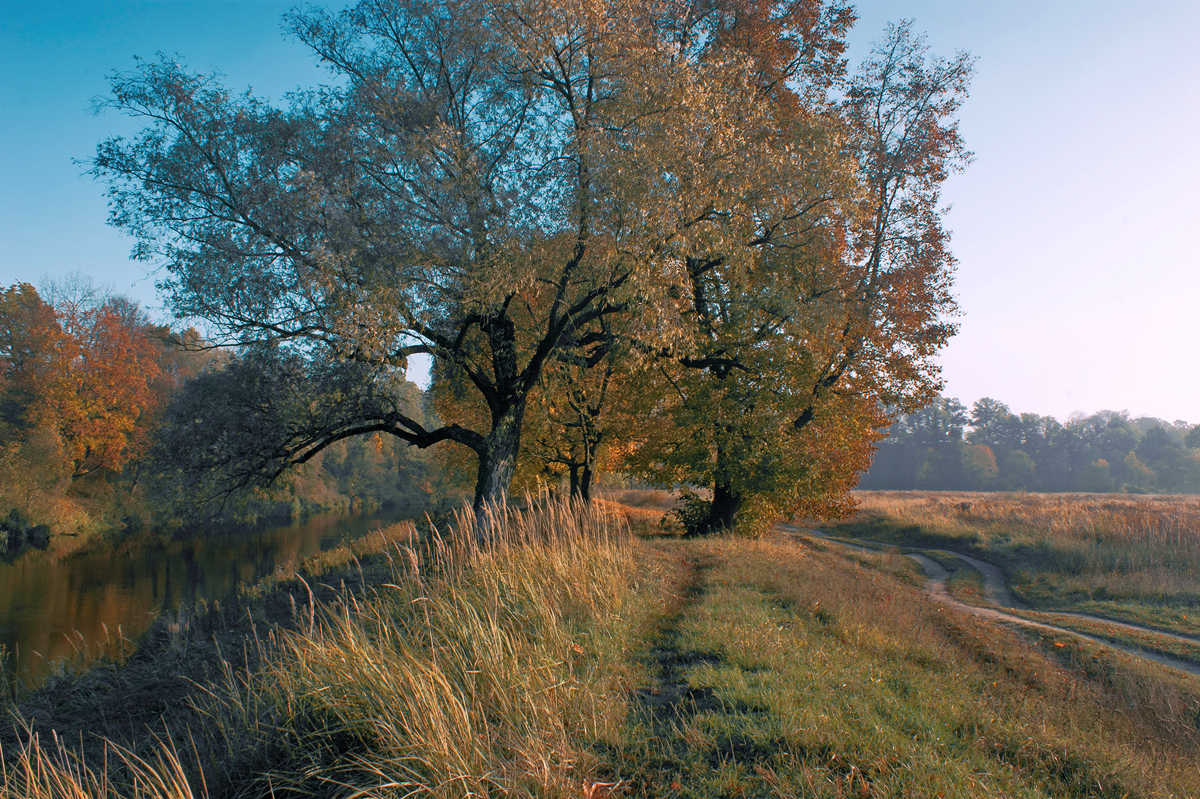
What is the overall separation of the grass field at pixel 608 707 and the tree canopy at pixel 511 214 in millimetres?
4829

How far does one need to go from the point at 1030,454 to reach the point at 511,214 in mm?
110579

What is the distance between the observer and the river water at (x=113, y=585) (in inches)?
519

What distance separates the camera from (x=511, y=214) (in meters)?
11.0

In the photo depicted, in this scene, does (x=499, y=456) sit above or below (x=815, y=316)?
below

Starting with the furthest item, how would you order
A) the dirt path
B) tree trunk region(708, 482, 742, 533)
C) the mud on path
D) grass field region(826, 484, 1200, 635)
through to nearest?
tree trunk region(708, 482, 742, 533), grass field region(826, 484, 1200, 635), the dirt path, the mud on path

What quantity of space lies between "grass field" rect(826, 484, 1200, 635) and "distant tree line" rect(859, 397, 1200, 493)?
55.4 meters

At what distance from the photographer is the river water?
1317 centimetres

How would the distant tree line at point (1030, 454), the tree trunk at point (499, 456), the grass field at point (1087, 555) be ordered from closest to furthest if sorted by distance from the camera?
the grass field at point (1087, 555), the tree trunk at point (499, 456), the distant tree line at point (1030, 454)

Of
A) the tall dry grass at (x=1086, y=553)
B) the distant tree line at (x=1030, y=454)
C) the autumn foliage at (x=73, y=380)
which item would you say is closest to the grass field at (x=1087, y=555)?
the tall dry grass at (x=1086, y=553)

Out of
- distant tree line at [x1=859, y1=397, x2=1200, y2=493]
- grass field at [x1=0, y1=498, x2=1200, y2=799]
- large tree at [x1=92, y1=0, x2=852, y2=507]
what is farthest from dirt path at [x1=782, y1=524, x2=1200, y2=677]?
distant tree line at [x1=859, y1=397, x2=1200, y2=493]

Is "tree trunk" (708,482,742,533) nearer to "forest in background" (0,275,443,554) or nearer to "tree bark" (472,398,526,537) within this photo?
→ "tree bark" (472,398,526,537)

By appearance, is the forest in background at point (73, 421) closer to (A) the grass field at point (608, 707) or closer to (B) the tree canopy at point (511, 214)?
(B) the tree canopy at point (511, 214)

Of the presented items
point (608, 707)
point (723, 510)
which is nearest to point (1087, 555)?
point (723, 510)

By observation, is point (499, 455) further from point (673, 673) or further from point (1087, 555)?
point (1087, 555)
